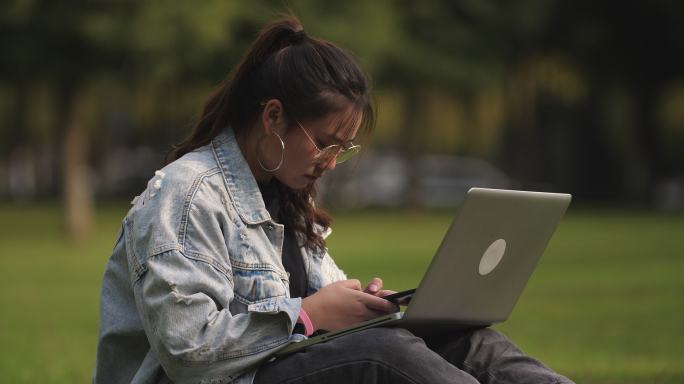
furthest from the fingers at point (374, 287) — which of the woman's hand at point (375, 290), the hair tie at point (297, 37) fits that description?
the hair tie at point (297, 37)

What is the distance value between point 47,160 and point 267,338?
49068 millimetres

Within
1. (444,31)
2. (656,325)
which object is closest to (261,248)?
(656,325)

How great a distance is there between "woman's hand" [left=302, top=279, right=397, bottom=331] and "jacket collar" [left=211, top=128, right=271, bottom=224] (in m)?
0.26

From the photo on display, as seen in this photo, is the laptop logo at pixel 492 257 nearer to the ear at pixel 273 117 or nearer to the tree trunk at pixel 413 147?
the ear at pixel 273 117

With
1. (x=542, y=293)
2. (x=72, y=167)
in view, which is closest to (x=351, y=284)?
(x=542, y=293)

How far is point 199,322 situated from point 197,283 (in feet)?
0.32

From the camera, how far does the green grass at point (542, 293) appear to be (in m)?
7.92

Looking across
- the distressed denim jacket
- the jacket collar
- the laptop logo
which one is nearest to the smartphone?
the laptop logo

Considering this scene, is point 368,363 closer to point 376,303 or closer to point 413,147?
point 376,303

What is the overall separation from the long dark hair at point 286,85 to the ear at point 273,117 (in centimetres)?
2

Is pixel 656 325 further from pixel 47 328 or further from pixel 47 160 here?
pixel 47 160

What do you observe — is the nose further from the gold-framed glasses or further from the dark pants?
the dark pants

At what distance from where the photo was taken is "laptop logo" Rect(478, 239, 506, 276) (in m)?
3.52

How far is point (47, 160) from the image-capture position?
50938 millimetres
